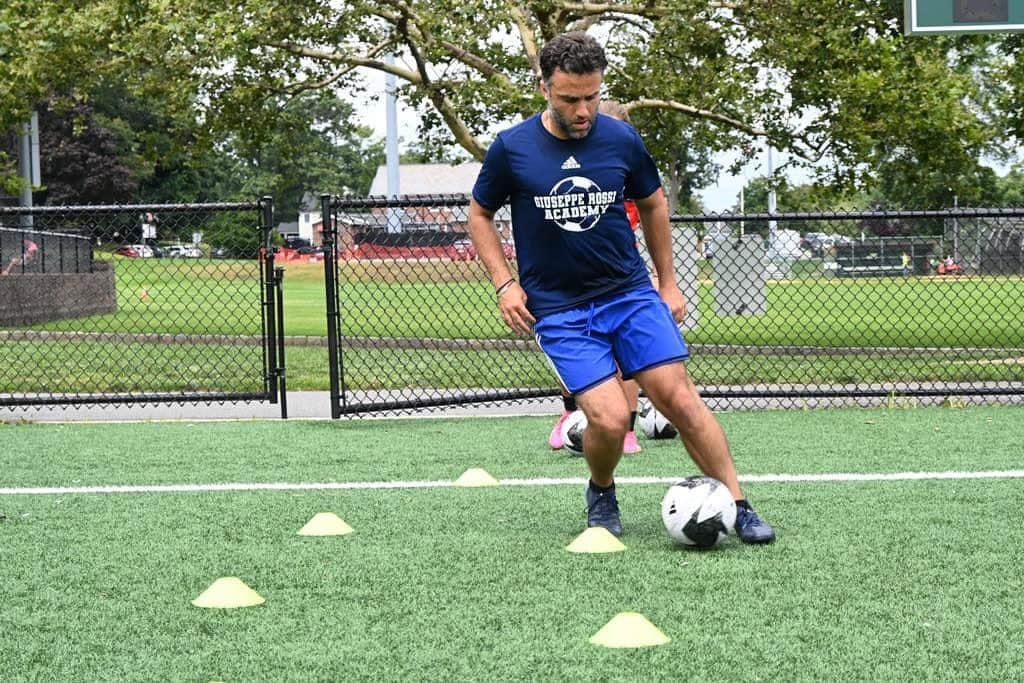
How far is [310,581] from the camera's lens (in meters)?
4.70

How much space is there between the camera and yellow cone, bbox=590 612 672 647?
12.3ft

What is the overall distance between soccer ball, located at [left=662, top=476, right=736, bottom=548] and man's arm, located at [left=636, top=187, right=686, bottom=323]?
2.54 feet

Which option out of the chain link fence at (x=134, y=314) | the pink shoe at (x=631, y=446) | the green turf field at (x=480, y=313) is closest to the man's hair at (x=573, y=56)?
the pink shoe at (x=631, y=446)

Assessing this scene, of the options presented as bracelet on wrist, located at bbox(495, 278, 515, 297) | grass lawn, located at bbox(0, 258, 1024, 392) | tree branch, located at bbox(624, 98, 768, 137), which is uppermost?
tree branch, located at bbox(624, 98, 768, 137)

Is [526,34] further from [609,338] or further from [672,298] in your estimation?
[609,338]

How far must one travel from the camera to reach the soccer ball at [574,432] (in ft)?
24.9

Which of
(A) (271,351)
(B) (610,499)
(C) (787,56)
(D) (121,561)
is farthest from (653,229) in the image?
(C) (787,56)

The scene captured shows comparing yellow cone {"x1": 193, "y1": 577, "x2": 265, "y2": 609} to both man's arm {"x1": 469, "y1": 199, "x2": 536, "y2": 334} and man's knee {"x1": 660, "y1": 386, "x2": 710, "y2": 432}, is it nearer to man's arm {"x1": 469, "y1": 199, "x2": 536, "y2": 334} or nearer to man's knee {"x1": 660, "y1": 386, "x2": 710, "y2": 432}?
man's arm {"x1": 469, "y1": 199, "x2": 536, "y2": 334}

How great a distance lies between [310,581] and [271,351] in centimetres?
551

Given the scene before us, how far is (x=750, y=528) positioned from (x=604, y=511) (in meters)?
0.59

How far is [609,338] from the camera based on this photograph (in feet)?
17.2

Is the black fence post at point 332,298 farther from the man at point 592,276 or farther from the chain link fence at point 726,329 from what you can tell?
the man at point 592,276

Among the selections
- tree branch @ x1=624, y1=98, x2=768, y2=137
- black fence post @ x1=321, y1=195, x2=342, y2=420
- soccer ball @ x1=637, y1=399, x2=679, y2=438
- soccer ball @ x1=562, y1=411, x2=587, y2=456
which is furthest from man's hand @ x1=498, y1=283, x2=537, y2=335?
tree branch @ x1=624, y1=98, x2=768, y2=137

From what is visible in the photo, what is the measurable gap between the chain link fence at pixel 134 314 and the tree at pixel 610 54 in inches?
78.5
